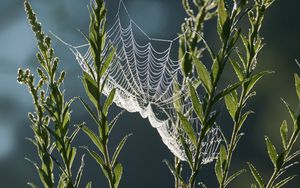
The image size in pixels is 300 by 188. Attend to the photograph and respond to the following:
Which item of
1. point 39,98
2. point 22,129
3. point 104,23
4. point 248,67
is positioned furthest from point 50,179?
point 22,129

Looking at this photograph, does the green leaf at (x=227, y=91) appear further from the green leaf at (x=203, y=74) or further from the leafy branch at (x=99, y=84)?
the leafy branch at (x=99, y=84)

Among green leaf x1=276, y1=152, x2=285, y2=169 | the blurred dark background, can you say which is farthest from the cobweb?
the blurred dark background

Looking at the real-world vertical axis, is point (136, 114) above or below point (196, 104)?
above

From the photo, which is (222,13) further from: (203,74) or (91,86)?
(91,86)

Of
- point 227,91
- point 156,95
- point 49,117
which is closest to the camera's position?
point 227,91

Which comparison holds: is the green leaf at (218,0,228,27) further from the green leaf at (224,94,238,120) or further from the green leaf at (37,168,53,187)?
the green leaf at (37,168,53,187)

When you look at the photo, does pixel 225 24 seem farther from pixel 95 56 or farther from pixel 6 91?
pixel 6 91

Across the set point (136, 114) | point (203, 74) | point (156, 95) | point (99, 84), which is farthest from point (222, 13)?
point (136, 114)

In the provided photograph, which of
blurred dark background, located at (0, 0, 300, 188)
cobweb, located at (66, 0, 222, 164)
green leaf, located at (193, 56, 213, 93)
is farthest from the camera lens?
blurred dark background, located at (0, 0, 300, 188)
